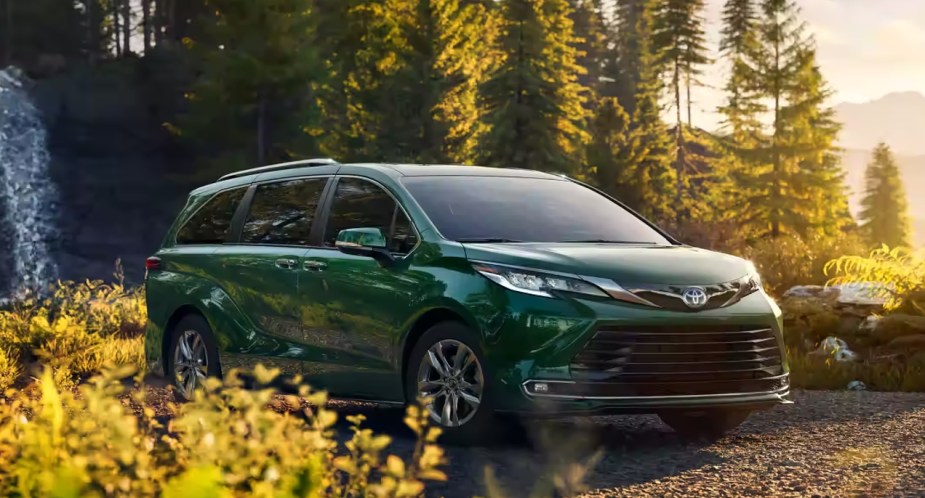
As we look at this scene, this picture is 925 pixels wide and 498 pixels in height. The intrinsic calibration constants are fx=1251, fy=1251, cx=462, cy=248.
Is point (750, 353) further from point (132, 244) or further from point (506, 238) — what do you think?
point (132, 244)

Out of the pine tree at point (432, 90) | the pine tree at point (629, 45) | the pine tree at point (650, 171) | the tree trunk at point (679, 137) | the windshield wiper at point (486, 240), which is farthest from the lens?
the pine tree at point (629, 45)

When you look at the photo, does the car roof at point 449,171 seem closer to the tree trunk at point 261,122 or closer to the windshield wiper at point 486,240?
the windshield wiper at point 486,240

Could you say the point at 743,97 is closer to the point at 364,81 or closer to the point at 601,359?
the point at 364,81

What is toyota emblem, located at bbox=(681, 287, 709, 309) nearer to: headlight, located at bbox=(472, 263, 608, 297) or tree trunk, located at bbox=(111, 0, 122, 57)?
headlight, located at bbox=(472, 263, 608, 297)

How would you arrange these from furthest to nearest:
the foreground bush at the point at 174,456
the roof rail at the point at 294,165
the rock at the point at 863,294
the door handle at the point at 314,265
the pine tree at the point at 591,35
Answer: the pine tree at the point at 591,35, the rock at the point at 863,294, the roof rail at the point at 294,165, the door handle at the point at 314,265, the foreground bush at the point at 174,456

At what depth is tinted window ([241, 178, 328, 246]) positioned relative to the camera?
8656mm

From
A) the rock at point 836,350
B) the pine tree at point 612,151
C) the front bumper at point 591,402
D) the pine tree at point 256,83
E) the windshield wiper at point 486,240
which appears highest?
the pine tree at point 256,83

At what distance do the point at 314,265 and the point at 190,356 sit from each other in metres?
1.80

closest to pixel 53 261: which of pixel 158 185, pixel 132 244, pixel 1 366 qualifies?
pixel 132 244

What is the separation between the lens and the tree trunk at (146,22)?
72.6 metres

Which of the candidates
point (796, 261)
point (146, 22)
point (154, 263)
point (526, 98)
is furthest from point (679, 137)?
point (154, 263)

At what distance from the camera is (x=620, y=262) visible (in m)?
7.09

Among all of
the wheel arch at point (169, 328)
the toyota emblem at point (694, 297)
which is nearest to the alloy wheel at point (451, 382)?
the toyota emblem at point (694, 297)

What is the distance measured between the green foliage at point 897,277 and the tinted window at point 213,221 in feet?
20.9
